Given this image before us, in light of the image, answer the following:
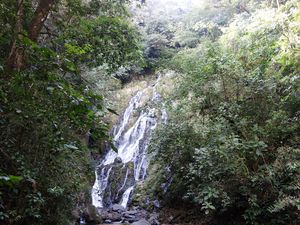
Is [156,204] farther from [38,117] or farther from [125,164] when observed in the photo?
[38,117]

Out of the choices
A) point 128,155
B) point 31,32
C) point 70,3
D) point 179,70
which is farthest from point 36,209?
point 128,155

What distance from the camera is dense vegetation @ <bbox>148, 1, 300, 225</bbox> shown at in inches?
183

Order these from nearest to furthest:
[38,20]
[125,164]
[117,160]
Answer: [38,20] < [125,164] < [117,160]

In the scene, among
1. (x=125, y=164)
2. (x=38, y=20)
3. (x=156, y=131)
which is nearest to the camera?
(x=38, y=20)

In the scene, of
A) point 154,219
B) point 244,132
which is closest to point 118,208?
point 154,219

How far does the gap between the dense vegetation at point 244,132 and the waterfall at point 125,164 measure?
2022 millimetres

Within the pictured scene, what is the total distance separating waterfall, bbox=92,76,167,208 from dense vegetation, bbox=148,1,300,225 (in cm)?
202

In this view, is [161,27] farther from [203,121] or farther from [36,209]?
[36,209]

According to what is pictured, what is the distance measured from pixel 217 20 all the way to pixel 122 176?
1050cm

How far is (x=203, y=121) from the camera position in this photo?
23.4 ft

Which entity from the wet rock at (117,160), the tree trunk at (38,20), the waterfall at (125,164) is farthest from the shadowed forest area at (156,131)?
the wet rock at (117,160)

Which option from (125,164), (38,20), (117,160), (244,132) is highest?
(38,20)

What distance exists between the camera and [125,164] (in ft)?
37.9

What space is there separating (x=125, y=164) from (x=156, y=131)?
4.44 metres
